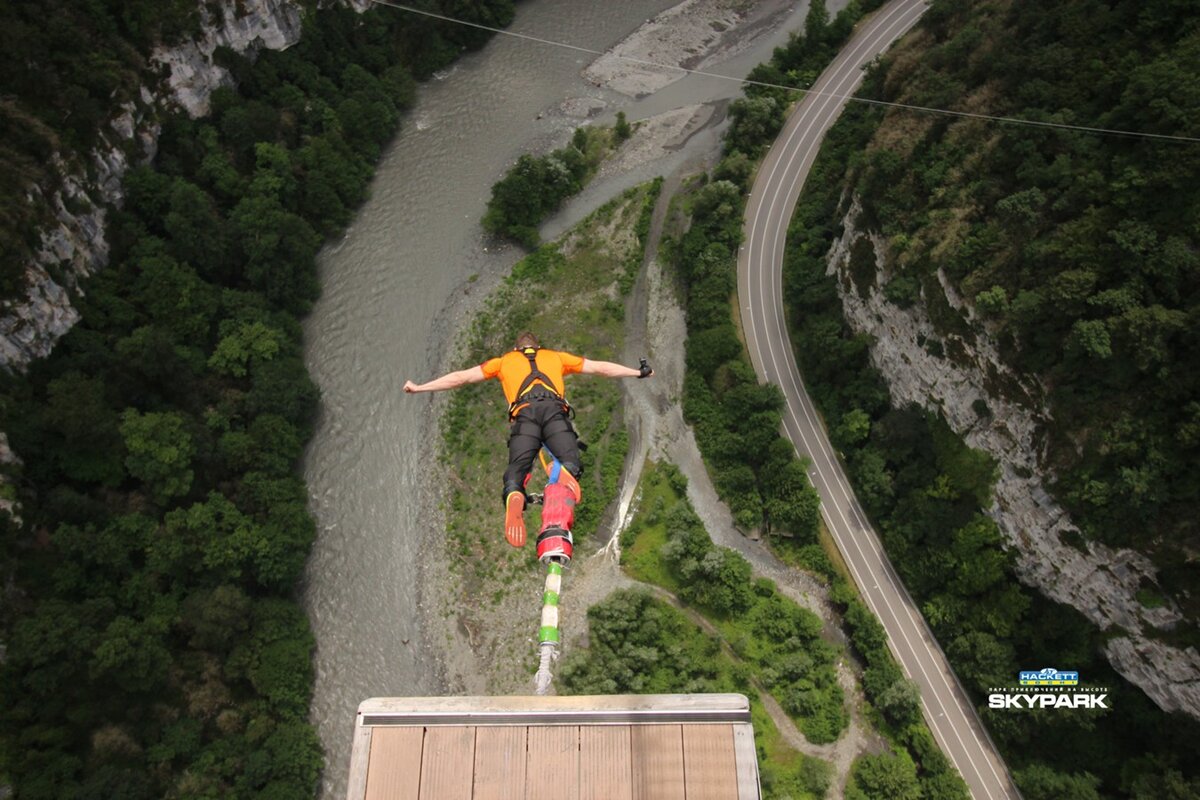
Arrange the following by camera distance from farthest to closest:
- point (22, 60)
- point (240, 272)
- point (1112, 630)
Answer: point (240, 272), point (22, 60), point (1112, 630)

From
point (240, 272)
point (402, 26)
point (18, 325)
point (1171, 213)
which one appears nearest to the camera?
point (1171, 213)

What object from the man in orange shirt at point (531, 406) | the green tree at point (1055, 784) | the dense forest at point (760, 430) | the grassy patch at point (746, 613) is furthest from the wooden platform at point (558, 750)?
the green tree at point (1055, 784)

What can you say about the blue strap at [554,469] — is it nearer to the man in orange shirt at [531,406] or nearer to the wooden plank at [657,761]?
the man in orange shirt at [531,406]

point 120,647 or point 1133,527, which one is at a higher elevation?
point 1133,527

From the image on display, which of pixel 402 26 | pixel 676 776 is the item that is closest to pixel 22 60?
pixel 402 26

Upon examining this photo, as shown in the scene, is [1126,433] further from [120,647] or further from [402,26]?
[402,26]

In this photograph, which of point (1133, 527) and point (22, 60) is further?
point (22, 60)

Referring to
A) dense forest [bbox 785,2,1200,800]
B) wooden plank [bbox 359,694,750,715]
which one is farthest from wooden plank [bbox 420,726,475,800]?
dense forest [bbox 785,2,1200,800]
